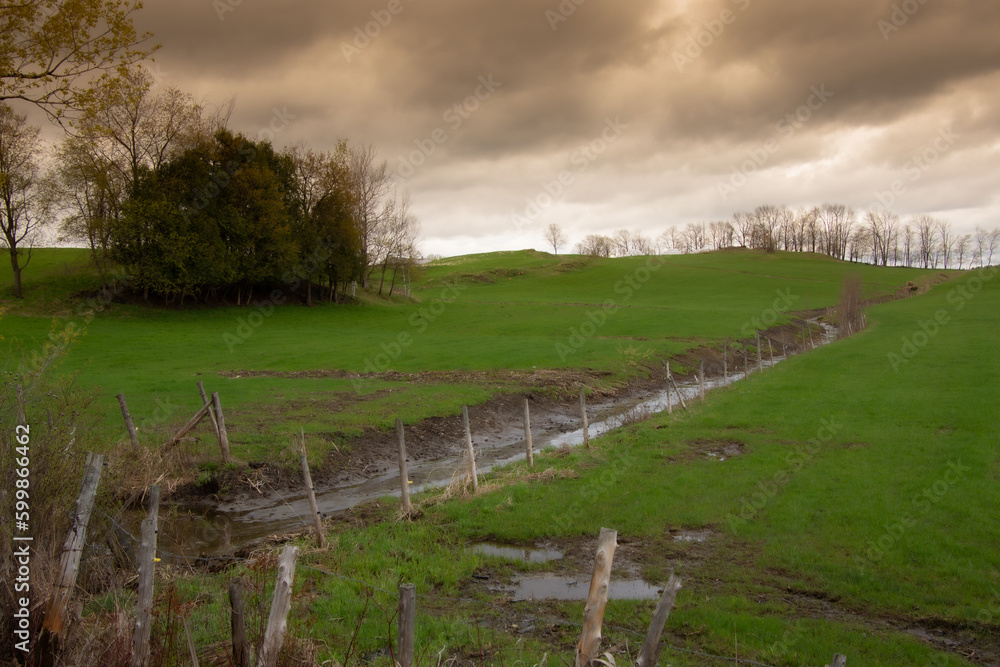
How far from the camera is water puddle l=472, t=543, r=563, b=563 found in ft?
38.3

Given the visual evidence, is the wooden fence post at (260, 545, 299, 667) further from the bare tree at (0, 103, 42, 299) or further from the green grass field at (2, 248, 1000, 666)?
the bare tree at (0, 103, 42, 299)

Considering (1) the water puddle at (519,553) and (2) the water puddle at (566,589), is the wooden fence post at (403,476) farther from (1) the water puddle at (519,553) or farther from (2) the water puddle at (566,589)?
(2) the water puddle at (566,589)

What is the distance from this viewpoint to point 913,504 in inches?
497

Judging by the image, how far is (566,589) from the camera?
404 inches

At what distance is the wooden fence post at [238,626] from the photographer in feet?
18.2

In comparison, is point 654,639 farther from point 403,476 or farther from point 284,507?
point 284,507

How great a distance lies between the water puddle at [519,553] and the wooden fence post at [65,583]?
23.7ft

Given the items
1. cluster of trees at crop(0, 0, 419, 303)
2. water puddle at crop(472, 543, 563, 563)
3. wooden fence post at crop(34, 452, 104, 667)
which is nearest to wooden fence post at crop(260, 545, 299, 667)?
wooden fence post at crop(34, 452, 104, 667)

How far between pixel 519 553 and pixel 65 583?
25.8ft

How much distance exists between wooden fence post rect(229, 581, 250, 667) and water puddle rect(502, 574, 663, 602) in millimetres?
5039

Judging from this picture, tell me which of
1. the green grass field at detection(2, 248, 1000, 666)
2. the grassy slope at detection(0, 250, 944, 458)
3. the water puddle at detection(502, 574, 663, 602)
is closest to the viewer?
the green grass field at detection(2, 248, 1000, 666)

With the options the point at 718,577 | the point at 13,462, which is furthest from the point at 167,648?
the point at 718,577

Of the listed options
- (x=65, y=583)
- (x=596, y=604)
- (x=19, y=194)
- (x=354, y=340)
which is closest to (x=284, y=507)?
(x=65, y=583)

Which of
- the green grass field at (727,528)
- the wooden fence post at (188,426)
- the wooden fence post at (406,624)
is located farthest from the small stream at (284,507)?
the wooden fence post at (406,624)
